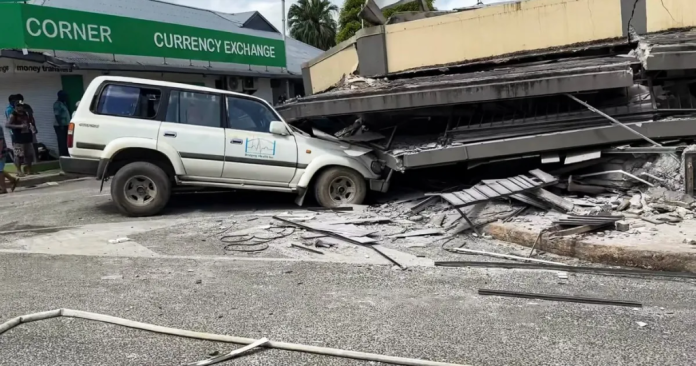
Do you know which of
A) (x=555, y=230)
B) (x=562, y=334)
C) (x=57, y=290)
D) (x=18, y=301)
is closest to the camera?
(x=562, y=334)

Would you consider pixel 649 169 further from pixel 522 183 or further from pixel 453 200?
pixel 453 200

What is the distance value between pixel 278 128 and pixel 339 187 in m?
1.25

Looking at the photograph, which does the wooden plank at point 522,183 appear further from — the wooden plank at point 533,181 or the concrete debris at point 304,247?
the concrete debris at point 304,247

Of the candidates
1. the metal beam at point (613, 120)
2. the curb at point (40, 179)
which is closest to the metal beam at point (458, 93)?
the metal beam at point (613, 120)

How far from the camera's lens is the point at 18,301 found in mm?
4621

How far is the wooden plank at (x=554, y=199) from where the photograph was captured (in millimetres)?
6906

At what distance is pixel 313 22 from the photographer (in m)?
50.8

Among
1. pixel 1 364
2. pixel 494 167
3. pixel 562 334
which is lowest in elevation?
pixel 562 334

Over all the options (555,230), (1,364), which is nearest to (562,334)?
(555,230)

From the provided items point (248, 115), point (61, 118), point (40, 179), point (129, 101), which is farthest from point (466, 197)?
point (61, 118)

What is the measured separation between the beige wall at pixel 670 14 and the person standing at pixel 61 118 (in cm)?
1288

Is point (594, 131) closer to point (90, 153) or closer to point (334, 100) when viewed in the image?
point (334, 100)

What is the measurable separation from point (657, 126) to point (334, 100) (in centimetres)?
432

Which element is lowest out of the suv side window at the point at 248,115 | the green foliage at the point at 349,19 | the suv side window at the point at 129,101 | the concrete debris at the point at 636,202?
the concrete debris at the point at 636,202
